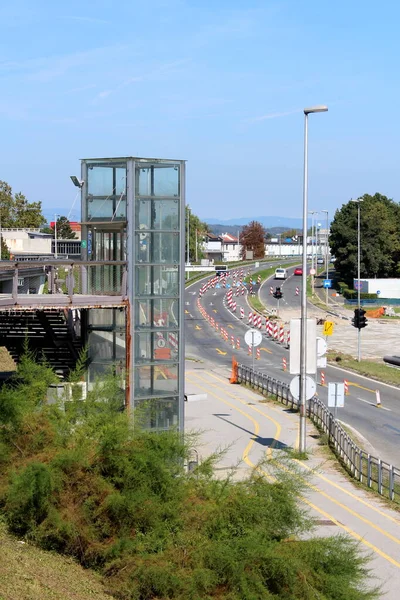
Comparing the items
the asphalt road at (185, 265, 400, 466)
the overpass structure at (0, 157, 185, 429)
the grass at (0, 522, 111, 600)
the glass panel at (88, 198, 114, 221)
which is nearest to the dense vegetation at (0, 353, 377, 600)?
the grass at (0, 522, 111, 600)

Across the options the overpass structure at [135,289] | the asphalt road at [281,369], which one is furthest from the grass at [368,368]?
the overpass structure at [135,289]

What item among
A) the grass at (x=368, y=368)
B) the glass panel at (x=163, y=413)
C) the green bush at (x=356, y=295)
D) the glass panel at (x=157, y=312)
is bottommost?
the grass at (x=368, y=368)

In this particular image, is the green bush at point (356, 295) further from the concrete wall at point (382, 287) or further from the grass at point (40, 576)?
the grass at point (40, 576)

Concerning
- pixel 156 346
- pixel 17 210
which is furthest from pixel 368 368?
pixel 17 210

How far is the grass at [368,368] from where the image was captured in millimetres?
44031

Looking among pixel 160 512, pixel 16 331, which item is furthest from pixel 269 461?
pixel 16 331

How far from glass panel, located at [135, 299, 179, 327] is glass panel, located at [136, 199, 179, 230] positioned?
1.68 metres

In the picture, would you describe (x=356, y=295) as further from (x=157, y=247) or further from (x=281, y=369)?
(x=157, y=247)

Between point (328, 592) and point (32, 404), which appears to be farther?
point (32, 404)

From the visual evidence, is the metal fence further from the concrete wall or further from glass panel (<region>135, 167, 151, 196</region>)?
the concrete wall

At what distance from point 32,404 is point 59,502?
7.46ft

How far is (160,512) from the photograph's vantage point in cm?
1175

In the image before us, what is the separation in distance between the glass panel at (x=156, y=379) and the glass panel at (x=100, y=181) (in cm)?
399

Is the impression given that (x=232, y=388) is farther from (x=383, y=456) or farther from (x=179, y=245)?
(x=179, y=245)
